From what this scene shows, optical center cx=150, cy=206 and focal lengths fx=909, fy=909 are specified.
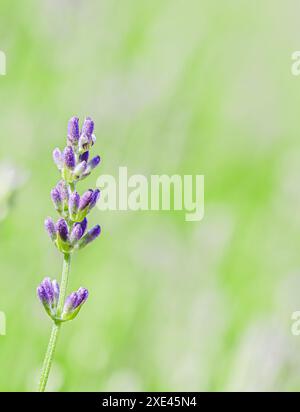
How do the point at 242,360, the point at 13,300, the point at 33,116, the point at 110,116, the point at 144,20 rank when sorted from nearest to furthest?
the point at 242,360 → the point at 13,300 → the point at 33,116 → the point at 110,116 → the point at 144,20

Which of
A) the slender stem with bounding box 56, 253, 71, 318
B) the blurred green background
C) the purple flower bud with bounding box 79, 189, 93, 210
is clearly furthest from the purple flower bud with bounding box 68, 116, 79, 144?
the blurred green background

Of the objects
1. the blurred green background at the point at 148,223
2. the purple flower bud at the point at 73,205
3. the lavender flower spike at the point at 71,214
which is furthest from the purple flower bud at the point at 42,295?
the blurred green background at the point at 148,223

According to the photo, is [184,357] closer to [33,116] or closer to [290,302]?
[290,302]

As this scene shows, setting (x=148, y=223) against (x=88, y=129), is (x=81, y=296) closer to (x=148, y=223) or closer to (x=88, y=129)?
(x=88, y=129)

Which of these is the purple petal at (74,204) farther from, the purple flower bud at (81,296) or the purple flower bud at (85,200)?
the purple flower bud at (81,296)

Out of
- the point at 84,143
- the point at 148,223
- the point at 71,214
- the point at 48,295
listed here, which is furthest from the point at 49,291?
the point at 148,223

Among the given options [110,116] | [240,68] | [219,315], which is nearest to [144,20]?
[240,68]
